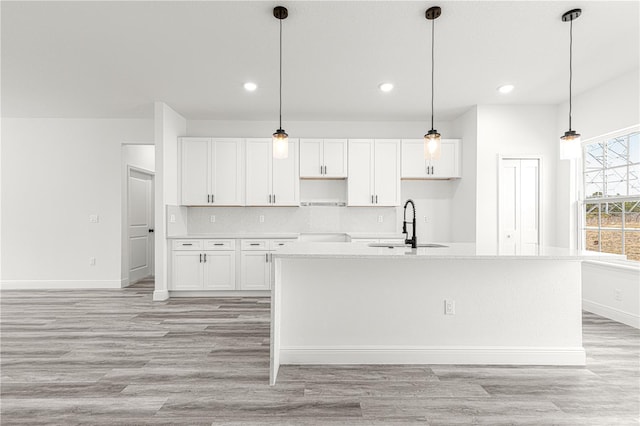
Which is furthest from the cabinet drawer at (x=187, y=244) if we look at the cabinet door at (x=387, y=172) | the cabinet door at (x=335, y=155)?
the cabinet door at (x=387, y=172)

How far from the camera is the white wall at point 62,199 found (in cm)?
582

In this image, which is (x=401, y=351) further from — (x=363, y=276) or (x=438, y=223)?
(x=438, y=223)

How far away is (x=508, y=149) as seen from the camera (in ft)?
16.7

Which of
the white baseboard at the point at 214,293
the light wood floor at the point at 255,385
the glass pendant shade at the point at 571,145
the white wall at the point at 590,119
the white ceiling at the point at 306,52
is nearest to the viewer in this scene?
the light wood floor at the point at 255,385

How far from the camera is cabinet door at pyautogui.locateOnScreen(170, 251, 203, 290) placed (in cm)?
520

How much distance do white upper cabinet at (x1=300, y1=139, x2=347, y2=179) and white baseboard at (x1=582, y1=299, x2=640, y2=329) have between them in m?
3.62

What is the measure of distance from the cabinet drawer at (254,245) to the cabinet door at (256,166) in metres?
0.64

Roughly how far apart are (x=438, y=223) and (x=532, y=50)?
3053 millimetres

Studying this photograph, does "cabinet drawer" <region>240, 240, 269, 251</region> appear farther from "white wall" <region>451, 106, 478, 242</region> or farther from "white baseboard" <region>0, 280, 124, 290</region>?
"white wall" <region>451, 106, 478, 242</region>

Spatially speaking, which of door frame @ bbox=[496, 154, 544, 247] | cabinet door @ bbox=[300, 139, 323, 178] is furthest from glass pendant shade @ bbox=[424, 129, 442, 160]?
cabinet door @ bbox=[300, 139, 323, 178]

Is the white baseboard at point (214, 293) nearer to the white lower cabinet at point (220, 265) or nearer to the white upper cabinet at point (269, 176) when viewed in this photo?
the white lower cabinet at point (220, 265)

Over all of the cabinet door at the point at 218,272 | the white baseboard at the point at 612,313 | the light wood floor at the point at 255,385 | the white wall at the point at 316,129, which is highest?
the white wall at the point at 316,129

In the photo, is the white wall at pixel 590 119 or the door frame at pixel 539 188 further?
the door frame at pixel 539 188

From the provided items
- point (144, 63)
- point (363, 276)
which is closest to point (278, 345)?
point (363, 276)
